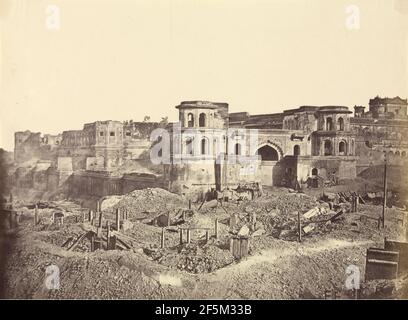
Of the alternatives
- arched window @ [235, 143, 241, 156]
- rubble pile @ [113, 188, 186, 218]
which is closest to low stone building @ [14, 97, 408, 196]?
arched window @ [235, 143, 241, 156]

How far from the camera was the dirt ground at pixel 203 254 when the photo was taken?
23.6ft

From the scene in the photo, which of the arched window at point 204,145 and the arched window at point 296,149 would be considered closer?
the arched window at point 204,145

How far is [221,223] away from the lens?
7629 mm

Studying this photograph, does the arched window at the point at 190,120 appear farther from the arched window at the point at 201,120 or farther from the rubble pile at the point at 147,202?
the rubble pile at the point at 147,202

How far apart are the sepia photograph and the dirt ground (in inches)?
1.0

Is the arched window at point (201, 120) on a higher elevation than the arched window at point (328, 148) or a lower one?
higher

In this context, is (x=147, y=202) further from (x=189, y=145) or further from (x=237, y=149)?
(x=237, y=149)

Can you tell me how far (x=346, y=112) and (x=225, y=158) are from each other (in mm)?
2355

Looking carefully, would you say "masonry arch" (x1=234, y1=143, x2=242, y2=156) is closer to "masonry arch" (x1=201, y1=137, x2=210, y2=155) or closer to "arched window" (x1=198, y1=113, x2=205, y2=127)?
"masonry arch" (x1=201, y1=137, x2=210, y2=155)

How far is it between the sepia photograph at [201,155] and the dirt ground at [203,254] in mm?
25

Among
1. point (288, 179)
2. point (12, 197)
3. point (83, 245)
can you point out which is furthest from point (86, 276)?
point (288, 179)

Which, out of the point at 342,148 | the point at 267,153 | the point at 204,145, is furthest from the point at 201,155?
the point at 342,148

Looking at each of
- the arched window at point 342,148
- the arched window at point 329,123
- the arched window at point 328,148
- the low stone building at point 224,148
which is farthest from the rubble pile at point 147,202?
the arched window at point 342,148
